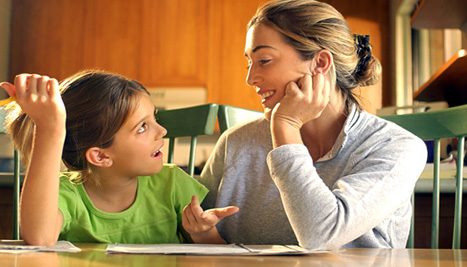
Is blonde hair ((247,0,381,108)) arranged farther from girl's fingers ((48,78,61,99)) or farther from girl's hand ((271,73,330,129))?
girl's fingers ((48,78,61,99))

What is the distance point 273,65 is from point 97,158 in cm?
42

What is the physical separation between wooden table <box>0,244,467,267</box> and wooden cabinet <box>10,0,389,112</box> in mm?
4114

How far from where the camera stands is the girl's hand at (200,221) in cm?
98

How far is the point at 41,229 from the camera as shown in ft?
2.86

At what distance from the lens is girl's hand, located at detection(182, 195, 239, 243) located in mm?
976

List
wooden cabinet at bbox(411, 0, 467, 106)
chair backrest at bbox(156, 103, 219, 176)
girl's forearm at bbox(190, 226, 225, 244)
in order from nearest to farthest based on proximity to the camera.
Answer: girl's forearm at bbox(190, 226, 225, 244) < chair backrest at bbox(156, 103, 219, 176) < wooden cabinet at bbox(411, 0, 467, 106)

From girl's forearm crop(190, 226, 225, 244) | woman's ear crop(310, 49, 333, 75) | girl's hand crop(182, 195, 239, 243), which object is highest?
woman's ear crop(310, 49, 333, 75)

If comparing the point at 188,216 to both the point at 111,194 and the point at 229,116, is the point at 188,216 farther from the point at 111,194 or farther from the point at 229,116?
the point at 229,116

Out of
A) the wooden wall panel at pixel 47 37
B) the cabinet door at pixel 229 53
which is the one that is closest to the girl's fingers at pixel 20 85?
the cabinet door at pixel 229 53

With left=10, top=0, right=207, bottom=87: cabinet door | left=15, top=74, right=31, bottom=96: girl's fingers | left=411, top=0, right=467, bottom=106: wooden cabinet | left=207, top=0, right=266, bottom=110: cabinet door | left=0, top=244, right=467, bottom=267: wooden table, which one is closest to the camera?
left=0, top=244, right=467, bottom=267: wooden table

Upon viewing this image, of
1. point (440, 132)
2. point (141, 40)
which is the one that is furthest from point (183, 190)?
point (141, 40)

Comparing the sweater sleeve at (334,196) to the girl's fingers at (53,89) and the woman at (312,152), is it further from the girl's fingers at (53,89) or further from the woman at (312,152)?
the girl's fingers at (53,89)

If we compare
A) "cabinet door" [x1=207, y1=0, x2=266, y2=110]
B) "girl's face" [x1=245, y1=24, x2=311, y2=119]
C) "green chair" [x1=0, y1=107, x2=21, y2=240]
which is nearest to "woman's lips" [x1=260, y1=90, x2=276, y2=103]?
"girl's face" [x1=245, y1=24, x2=311, y2=119]

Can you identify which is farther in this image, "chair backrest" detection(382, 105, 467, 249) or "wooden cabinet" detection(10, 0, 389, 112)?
"wooden cabinet" detection(10, 0, 389, 112)
